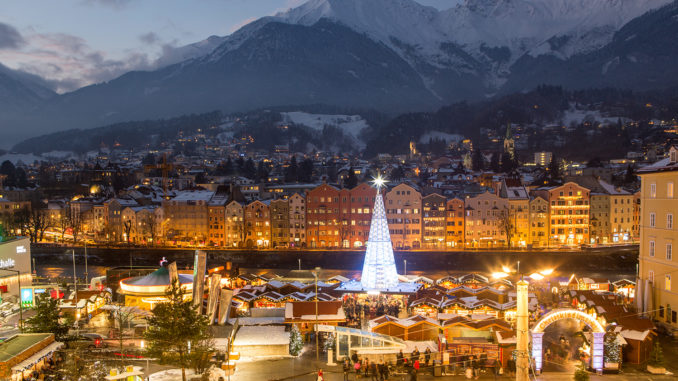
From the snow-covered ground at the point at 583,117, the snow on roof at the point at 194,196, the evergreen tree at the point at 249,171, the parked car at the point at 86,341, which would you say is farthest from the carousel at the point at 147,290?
the snow-covered ground at the point at 583,117

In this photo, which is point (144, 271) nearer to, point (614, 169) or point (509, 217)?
point (509, 217)

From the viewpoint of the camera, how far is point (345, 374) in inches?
757

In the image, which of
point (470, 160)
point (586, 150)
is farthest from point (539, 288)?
point (586, 150)

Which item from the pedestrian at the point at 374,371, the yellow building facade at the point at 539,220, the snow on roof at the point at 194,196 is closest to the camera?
the pedestrian at the point at 374,371

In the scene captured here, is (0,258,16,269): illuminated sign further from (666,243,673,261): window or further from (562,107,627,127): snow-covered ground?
(562,107,627,127): snow-covered ground

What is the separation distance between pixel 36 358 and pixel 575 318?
17.6 meters

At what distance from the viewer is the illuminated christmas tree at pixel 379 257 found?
1310 inches

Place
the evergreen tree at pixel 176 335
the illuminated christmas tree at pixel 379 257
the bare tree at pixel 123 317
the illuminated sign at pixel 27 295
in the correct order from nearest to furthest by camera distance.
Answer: the evergreen tree at pixel 176 335
the bare tree at pixel 123 317
the illuminated sign at pixel 27 295
the illuminated christmas tree at pixel 379 257

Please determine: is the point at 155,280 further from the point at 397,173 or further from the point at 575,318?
the point at 397,173

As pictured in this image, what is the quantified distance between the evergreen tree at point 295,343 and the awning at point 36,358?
822cm


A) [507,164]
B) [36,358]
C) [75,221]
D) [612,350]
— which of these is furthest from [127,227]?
[507,164]

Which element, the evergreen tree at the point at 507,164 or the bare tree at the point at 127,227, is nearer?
the bare tree at the point at 127,227

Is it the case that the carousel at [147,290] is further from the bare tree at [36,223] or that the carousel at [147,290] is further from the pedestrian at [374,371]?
the bare tree at [36,223]

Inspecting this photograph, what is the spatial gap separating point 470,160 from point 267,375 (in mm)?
128350
